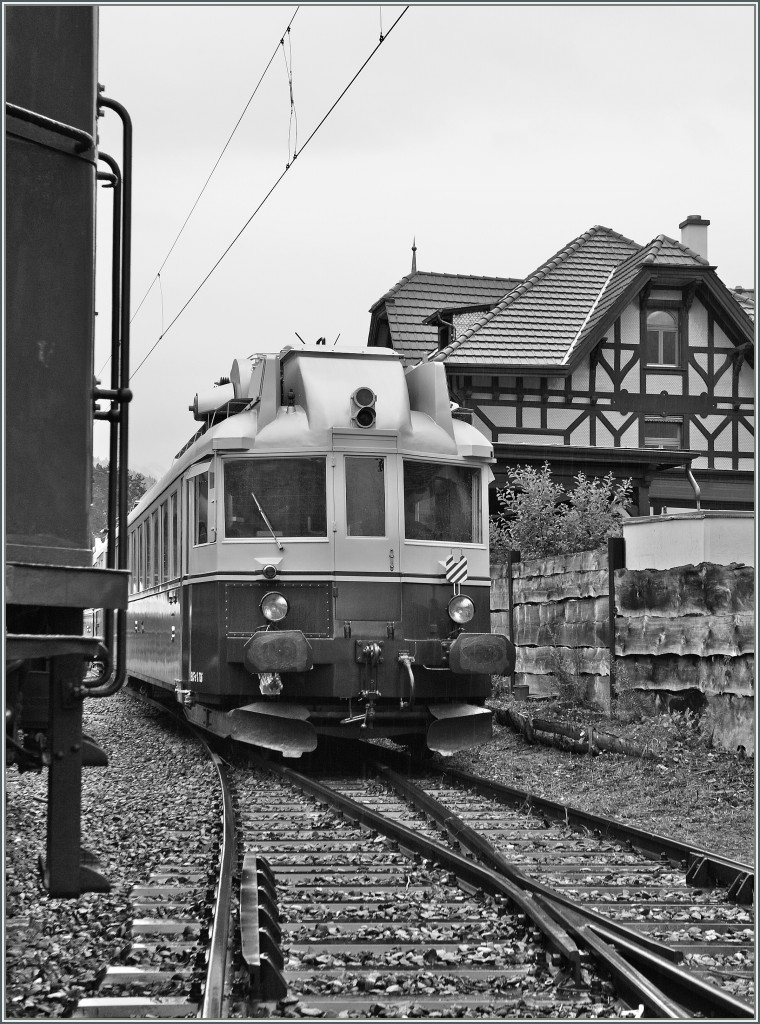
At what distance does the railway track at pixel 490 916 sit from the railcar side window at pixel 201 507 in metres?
2.70

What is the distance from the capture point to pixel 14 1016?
4.34 meters

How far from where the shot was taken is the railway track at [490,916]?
15.1 ft

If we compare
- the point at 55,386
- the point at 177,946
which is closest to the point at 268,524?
the point at 177,946

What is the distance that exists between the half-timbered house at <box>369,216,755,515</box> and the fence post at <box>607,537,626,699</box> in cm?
1220

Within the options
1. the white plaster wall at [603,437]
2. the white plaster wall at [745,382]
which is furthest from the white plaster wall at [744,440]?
the white plaster wall at [603,437]

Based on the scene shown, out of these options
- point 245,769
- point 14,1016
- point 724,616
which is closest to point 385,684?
point 245,769

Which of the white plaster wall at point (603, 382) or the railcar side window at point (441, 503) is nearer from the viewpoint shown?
the railcar side window at point (441, 503)

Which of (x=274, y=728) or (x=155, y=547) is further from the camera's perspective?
(x=155, y=547)

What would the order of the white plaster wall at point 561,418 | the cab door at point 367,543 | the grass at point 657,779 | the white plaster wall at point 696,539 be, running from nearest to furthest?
the grass at point 657,779 < the cab door at point 367,543 < the white plaster wall at point 696,539 < the white plaster wall at point 561,418

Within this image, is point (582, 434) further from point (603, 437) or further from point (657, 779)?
point (657, 779)

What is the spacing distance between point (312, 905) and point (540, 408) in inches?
848

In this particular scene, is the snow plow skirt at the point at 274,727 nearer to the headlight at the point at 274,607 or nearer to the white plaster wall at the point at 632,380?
the headlight at the point at 274,607

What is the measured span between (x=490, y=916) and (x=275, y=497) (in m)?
5.27

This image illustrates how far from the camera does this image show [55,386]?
4.05m
